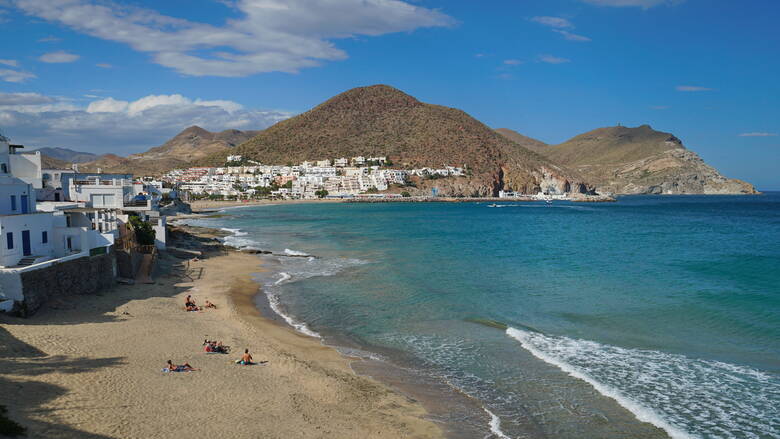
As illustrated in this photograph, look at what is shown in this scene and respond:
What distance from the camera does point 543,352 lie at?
15.9 m

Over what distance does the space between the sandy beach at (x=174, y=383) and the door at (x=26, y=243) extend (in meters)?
2.36

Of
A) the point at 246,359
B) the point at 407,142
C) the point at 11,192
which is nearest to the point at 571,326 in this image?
the point at 246,359

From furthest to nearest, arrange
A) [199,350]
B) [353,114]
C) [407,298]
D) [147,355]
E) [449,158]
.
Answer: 1. [353,114]
2. [449,158]
3. [407,298]
4. [199,350]
5. [147,355]

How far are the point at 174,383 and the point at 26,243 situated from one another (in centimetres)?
1058

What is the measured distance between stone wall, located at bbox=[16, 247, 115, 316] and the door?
4.30ft

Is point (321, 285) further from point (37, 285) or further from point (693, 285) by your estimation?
point (693, 285)

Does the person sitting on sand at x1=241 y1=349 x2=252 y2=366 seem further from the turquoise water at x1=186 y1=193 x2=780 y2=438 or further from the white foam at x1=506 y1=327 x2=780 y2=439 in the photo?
the white foam at x1=506 y1=327 x2=780 y2=439

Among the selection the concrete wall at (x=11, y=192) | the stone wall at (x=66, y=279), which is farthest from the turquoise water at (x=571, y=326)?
the concrete wall at (x=11, y=192)

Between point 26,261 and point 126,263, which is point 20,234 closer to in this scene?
point 26,261

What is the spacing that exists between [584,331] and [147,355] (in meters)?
14.7

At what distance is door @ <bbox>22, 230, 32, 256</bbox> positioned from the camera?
59.4 ft

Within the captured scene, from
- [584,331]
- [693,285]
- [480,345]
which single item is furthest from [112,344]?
[693,285]

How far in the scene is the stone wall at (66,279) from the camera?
1619 centimetres

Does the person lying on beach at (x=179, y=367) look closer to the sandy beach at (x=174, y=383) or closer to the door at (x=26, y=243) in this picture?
the sandy beach at (x=174, y=383)
